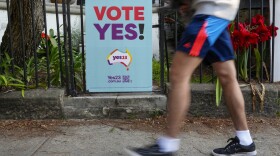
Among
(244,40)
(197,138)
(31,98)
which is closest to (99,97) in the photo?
(31,98)

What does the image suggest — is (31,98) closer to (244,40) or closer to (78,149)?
(78,149)

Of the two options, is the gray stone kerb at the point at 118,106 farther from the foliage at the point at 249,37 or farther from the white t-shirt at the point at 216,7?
the white t-shirt at the point at 216,7

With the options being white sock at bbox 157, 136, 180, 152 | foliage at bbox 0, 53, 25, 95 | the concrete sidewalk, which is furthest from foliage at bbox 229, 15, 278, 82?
foliage at bbox 0, 53, 25, 95

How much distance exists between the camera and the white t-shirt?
2924 millimetres

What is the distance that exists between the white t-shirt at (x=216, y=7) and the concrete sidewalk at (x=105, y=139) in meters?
1.27

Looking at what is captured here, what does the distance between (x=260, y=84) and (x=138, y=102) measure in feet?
4.33

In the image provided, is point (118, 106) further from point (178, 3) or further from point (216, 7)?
point (216, 7)

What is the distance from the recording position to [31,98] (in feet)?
14.9

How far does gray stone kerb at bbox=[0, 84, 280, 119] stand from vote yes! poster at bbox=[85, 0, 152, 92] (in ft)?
0.52

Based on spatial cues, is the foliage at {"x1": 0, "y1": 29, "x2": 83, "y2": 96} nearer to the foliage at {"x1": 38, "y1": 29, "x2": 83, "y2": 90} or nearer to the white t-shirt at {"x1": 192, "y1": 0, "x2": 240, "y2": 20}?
the foliage at {"x1": 38, "y1": 29, "x2": 83, "y2": 90}

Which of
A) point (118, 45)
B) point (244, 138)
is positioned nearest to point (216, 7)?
point (244, 138)

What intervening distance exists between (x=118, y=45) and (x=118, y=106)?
641 mm

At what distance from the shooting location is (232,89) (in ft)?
10.7

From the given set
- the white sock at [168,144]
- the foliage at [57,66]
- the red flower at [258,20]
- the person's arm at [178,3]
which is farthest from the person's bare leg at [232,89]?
the foliage at [57,66]
